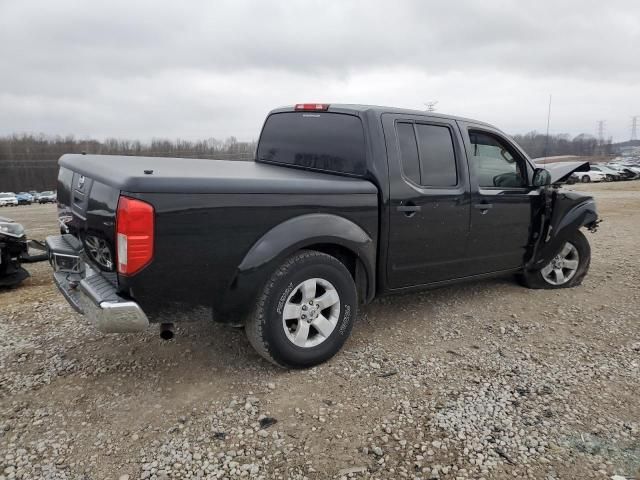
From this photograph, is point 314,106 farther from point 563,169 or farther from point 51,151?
point 51,151

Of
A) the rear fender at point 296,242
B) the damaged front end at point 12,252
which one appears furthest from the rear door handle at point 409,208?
the damaged front end at point 12,252

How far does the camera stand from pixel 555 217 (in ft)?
16.0

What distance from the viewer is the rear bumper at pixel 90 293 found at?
2656 millimetres

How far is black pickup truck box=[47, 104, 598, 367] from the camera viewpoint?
2686 mm

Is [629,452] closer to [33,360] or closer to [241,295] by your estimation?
[241,295]

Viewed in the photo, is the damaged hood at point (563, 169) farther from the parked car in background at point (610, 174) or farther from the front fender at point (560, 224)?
the parked car in background at point (610, 174)

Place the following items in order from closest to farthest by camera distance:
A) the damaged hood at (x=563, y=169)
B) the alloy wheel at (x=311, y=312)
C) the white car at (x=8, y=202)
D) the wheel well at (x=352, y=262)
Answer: the alloy wheel at (x=311, y=312)
the wheel well at (x=352, y=262)
the damaged hood at (x=563, y=169)
the white car at (x=8, y=202)

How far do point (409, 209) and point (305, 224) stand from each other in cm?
98

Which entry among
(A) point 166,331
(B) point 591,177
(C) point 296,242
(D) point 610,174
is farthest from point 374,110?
(D) point 610,174

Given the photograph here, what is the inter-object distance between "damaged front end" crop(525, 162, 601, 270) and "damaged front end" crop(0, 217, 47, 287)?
5.27m

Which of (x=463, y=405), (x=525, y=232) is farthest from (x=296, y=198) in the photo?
(x=525, y=232)

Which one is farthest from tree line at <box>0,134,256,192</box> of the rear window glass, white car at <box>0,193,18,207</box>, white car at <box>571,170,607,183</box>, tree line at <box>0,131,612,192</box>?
the rear window glass

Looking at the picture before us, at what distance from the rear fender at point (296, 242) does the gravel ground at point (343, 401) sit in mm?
739

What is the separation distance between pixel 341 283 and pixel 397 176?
3.10 feet
